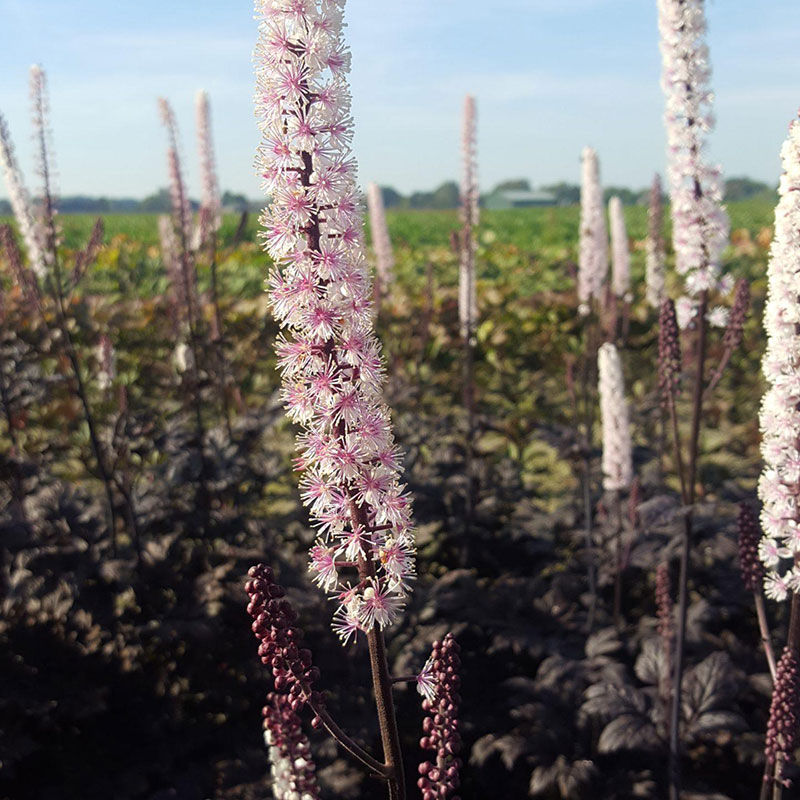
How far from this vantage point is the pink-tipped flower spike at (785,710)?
2.46m

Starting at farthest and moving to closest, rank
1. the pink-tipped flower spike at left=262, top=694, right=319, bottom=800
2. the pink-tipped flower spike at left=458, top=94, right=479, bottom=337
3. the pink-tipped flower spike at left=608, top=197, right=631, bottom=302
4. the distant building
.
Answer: the distant building → the pink-tipped flower spike at left=608, top=197, right=631, bottom=302 → the pink-tipped flower spike at left=458, top=94, right=479, bottom=337 → the pink-tipped flower spike at left=262, top=694, right=319, bottom=800

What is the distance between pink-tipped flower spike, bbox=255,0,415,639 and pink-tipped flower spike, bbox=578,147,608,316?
16.2 feet

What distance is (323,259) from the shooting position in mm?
1645

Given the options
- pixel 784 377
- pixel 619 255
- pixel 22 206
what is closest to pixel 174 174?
pixel 22 206

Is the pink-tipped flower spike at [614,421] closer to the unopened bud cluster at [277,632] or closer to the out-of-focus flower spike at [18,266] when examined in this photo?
the unopened bud cluster at [277,632]

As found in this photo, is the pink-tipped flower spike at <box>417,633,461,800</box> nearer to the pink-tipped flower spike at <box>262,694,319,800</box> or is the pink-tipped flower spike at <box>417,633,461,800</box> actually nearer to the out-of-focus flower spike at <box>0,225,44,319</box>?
the pink-tipped flower spike at <box>262,694,319,800</box>

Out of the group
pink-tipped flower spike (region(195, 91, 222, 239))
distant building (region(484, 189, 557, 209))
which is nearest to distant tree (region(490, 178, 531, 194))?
distant building (region(484, 189, 557, 209))

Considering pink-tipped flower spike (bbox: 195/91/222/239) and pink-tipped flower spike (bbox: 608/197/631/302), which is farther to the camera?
pink-tipped flower spike (bbox: 195/91/222/239)

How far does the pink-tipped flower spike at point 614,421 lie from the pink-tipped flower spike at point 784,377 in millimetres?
1863

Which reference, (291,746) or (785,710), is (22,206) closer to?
(291,746)

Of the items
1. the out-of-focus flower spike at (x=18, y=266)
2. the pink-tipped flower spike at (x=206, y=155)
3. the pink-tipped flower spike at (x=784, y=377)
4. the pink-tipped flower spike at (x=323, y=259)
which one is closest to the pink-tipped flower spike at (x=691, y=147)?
the pink-tipped flower spike at (x=784, y=377)

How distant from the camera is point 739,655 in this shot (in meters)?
4.50

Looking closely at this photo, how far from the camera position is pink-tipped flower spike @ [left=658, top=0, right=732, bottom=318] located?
3.85 meters

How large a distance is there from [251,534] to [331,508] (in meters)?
3.68
